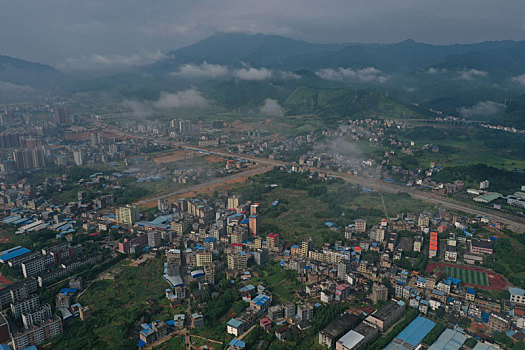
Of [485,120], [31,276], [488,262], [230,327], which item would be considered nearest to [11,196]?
[31,276]

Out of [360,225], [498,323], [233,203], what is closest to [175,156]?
[233,203]

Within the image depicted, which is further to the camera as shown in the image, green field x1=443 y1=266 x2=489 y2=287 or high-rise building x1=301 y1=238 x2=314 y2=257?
high-rise building x1=301 y1=238 x2=314 y2=257

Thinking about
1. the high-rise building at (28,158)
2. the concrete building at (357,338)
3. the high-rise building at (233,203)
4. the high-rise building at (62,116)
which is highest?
the high-rise building at (62,116)

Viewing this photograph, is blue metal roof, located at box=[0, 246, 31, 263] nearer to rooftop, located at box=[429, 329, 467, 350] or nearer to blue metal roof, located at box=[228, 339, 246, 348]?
blue metal roof, located at box=[228, 339, 246, 348]

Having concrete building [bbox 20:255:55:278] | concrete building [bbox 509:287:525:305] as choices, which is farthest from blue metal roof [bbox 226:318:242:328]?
concrete building [bbox 509:287:525:305]

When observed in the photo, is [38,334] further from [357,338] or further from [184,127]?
[184,127]

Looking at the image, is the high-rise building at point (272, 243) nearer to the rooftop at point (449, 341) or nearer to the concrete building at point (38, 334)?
the rooftop at point (449, 341)

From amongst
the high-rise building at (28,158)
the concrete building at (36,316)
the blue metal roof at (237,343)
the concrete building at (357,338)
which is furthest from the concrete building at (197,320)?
the high-rise building at (28,158)
